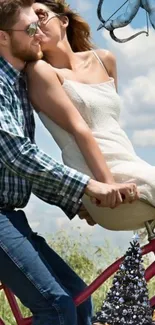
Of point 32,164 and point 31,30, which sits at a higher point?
point 31,30

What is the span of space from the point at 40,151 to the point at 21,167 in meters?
0.09

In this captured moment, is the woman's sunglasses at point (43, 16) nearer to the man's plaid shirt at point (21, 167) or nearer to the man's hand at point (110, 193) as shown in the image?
the man's plaid shirt at point (21, 167)

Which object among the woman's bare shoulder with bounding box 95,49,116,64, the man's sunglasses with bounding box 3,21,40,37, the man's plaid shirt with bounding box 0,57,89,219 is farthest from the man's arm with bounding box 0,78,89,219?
the woman's bare shoulder with bounding box 95,49,116,64

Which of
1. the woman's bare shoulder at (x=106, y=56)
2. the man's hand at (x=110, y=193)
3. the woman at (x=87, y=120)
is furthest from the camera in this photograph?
the woman's bare shoulder at (x=106, y=56)

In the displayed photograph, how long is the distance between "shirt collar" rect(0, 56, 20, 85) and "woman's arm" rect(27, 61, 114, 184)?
2.4 inches

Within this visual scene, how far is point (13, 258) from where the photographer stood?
2.47 meters

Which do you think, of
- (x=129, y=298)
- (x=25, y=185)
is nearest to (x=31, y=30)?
(x=25, y=185)

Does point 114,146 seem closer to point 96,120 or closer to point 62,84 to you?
point 96,120

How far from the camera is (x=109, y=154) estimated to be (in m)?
2.57

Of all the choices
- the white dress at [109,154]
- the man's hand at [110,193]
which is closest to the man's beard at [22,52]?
the white dress at [109,154]

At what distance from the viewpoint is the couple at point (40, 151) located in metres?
2.44

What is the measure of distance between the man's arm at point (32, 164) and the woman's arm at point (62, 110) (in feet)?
0.32

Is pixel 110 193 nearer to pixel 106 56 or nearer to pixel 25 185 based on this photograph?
pixel 25 185

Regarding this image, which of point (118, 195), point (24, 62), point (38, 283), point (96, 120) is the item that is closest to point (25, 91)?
point (24, 62)
